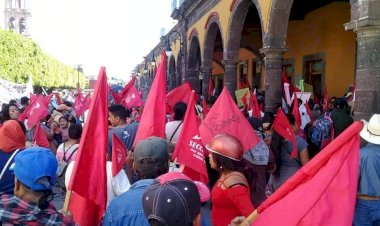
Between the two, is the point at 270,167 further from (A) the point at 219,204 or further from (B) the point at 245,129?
(A) the point at 219,204

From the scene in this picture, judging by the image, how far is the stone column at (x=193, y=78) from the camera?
2133cm

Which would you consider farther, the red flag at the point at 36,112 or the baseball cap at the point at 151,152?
the red flag at the point at 36,112

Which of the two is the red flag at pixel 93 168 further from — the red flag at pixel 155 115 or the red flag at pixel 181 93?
the red flag at pixel 181 93

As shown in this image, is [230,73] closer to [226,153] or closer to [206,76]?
[206,76]

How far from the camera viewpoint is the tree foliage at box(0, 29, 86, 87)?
29.5m

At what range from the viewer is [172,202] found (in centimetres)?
174

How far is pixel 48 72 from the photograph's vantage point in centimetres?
4325

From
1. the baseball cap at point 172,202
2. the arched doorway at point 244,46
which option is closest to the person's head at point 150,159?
the baseball cap at point 172,202

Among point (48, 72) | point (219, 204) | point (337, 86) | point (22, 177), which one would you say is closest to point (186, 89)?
point (219, 204)

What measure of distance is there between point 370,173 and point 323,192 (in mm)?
1808

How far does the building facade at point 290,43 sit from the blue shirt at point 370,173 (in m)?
2.22

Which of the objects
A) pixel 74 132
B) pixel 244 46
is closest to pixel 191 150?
pixel 74 132

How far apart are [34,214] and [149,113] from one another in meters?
2.12

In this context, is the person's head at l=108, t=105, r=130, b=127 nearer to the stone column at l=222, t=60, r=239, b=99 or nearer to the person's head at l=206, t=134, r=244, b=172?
the person's head at l=206, t=134, r=244, b=172
